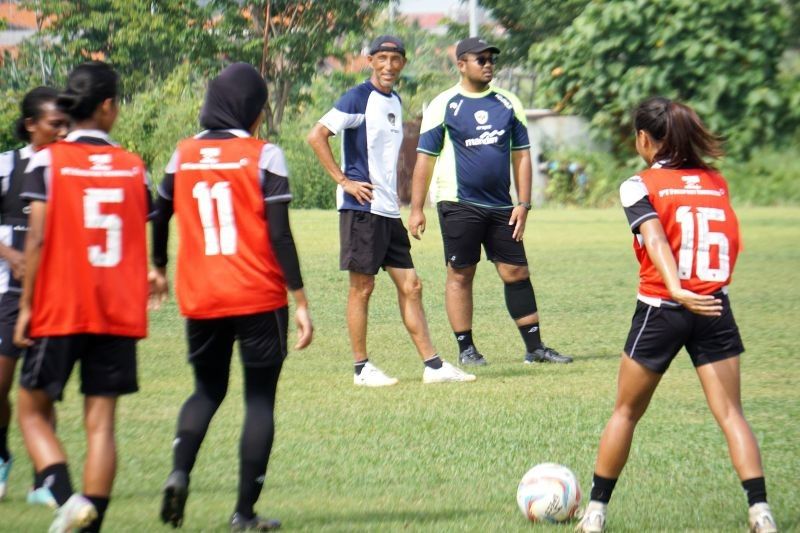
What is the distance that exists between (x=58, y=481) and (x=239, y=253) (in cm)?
109

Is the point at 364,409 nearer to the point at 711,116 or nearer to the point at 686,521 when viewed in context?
the point at 686,521

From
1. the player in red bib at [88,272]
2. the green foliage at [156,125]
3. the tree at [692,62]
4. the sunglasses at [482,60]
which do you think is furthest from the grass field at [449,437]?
the tree at [692,62]

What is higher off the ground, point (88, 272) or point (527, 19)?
point (527, 19)

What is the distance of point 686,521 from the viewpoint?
580cm

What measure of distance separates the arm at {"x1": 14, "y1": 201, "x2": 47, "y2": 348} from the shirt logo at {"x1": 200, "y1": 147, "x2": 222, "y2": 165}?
0.61 meters

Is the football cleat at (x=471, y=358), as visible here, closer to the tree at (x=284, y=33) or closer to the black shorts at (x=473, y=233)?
the black shorts at (x=473, y=233)

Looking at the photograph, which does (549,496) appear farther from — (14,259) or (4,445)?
(4,445)

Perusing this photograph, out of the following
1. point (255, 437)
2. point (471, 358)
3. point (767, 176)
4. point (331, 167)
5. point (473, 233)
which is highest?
point (331, 167)

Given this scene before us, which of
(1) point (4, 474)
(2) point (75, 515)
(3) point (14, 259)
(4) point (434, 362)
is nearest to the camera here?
(2) point (75, 515)

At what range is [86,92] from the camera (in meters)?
5.25

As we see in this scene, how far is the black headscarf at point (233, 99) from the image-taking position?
5367 mm

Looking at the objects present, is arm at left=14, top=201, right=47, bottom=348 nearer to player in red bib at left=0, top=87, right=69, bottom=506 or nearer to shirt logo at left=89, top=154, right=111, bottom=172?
shirt logo at left=89, top=154, right=111, bottom=172

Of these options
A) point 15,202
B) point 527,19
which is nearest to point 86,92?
point 15,202

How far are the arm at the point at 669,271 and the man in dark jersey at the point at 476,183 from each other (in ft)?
15.9
